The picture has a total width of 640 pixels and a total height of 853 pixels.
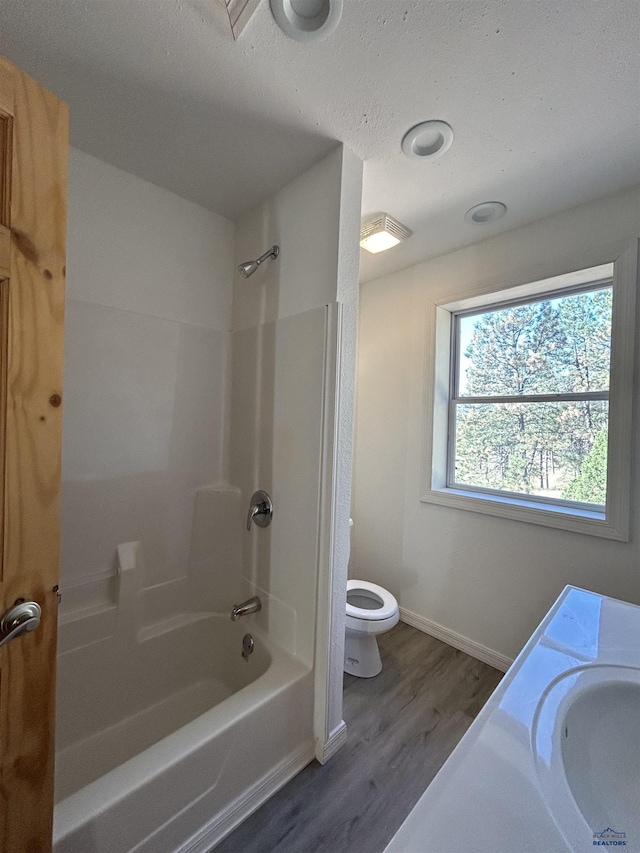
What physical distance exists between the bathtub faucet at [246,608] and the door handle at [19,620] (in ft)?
2.95

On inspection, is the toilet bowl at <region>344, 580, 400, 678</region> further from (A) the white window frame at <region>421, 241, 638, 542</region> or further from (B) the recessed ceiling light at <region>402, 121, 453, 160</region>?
(B) the recessed ceiling light at <region>402, 121, 453, 160</region>

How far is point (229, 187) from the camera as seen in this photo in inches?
63.3

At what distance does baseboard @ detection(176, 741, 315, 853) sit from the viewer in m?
1.06

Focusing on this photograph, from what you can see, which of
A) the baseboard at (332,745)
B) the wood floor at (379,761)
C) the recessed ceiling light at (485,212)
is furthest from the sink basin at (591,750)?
the recessed ceiling light at (485,212)

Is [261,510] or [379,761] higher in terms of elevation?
[261,510]

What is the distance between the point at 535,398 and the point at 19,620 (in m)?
2.22

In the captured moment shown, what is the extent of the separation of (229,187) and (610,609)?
7.28ft

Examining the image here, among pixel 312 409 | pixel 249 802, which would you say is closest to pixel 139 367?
pixel 312 409

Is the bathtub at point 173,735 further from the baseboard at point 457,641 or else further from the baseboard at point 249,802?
the baseboard at point 457,641

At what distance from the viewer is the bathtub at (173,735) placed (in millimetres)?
923

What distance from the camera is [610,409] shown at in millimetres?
1578

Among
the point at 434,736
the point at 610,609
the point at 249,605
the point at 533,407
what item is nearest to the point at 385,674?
the point at 434,736

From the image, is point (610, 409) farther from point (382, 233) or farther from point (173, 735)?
point (173, 735)

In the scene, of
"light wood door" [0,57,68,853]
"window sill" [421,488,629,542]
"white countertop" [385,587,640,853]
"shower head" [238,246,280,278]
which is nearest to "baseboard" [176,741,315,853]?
"light wood door" [0,57,68,853]
